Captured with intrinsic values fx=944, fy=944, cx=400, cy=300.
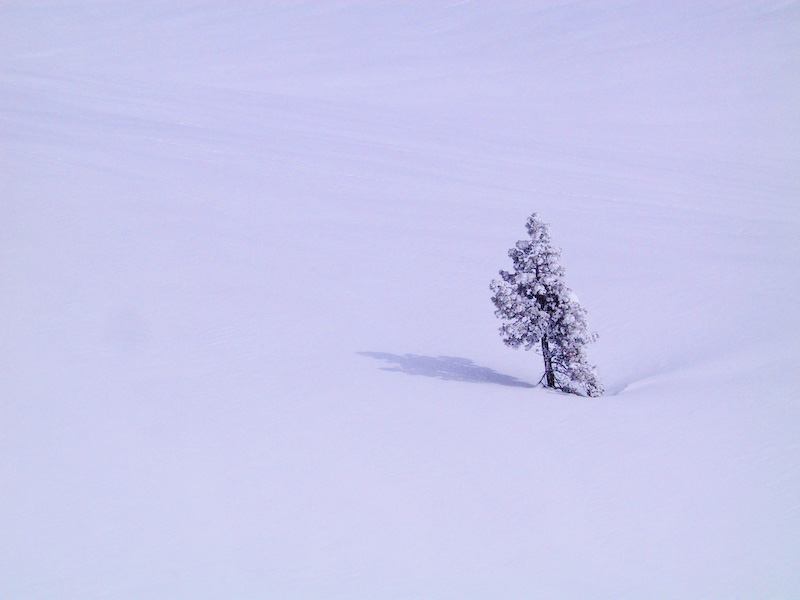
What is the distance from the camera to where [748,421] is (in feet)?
30.5

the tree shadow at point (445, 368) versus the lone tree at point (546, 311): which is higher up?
the lone tree at point (546, 311)

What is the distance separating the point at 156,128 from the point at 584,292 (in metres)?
17.0

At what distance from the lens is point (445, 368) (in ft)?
37.4

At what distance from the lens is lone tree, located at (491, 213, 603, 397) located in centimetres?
1058

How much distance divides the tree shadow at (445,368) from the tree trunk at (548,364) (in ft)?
0.90

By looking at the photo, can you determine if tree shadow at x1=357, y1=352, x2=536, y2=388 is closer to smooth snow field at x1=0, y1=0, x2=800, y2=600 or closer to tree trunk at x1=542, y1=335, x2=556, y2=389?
smooth snow field at x1=0, y1=0, x2=800, y2=600

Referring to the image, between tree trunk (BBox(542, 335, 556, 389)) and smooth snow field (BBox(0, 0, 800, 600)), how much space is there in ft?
1.54

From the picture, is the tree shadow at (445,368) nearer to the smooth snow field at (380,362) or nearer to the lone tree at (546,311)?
the smooth snow field at (380,362)

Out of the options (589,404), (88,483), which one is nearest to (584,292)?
(589,404)

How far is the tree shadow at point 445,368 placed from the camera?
11.1m

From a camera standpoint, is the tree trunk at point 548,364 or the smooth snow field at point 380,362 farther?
the tree trunk at point 548,364

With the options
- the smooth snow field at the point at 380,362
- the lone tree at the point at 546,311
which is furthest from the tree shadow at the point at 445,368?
the lone tree at the point at 546,311

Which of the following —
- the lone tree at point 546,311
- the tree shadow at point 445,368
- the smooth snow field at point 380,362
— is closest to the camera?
the smooth snow field at point 380,362

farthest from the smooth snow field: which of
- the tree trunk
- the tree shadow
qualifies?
the tree trunk
